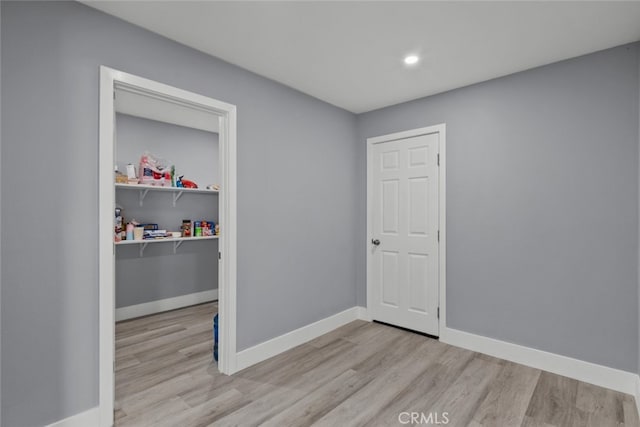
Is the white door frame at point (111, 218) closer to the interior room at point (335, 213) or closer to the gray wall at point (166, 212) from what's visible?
the interior room at point (335, 213)

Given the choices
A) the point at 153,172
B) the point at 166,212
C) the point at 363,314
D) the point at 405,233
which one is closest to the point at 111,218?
the point at 153,172

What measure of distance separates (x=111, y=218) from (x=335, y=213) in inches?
89.7

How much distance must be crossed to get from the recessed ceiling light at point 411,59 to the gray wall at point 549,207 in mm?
806

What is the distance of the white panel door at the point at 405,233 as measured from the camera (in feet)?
11.1

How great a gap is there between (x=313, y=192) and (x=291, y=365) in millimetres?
1691

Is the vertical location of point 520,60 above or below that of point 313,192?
above

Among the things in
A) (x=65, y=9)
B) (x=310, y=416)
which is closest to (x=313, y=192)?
(x=310, y=416)

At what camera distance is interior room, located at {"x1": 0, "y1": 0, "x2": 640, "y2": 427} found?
6.02ft

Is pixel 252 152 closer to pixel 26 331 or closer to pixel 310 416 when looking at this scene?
pixel 26 331

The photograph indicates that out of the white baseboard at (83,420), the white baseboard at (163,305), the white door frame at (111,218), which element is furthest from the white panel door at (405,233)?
the white baseboard at (83,420)

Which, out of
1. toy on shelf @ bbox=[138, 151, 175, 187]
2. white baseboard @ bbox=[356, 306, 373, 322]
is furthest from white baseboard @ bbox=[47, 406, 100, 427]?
white baseboard @ bbox=[356, 306, 373, 322]

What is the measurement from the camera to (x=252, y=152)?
9.25 feet

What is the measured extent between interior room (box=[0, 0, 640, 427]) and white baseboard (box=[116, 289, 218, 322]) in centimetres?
4

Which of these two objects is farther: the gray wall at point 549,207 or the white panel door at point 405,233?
the white panel door at point 405,233
